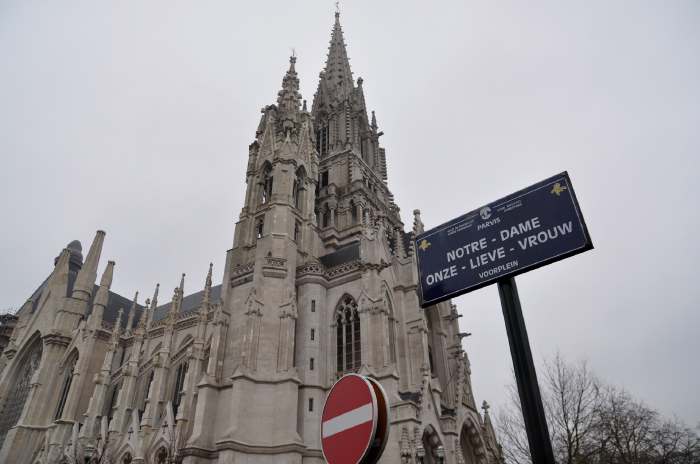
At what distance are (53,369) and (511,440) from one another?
3464cm

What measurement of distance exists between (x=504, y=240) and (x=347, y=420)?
2497 mm

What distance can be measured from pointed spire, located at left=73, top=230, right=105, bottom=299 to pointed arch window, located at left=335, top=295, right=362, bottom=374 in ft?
92.7

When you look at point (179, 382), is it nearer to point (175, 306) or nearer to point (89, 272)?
point (175, 306)

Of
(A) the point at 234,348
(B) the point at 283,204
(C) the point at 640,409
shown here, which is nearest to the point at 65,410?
(A) the point at 234,348

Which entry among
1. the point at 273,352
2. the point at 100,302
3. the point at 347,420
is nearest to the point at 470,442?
the point at 273,352

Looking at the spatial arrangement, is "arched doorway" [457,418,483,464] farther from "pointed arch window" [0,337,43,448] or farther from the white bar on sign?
"pointed arch window" [0,337,43,448]

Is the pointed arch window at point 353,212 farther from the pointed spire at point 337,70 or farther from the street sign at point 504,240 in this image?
the street sign at point 504,240

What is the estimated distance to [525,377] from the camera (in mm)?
4207

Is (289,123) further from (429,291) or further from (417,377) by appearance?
(429,291)

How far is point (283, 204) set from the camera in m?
27.4

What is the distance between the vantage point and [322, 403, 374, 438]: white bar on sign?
352 centimetres

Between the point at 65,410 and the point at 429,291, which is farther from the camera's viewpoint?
the point at 65,410

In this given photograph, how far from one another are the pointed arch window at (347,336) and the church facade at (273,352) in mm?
73

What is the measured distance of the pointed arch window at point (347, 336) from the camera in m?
23.1
